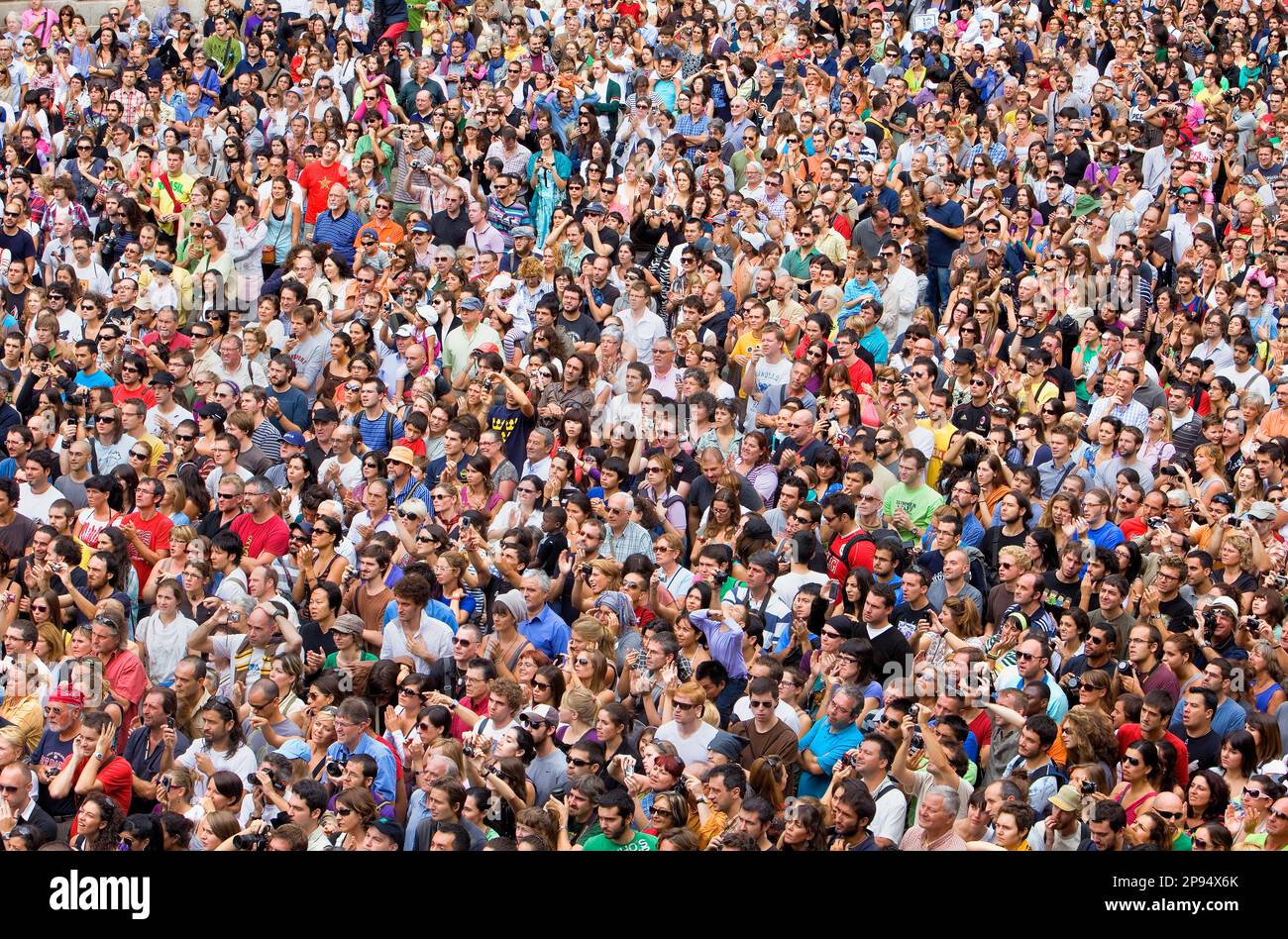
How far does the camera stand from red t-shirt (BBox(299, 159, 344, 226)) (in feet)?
56.8

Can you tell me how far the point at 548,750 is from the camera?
9.75 m

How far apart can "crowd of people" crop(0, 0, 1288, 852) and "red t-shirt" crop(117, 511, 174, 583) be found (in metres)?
0.03

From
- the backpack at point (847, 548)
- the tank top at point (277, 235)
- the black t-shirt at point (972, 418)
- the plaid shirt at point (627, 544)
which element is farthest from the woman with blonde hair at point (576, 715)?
the tank top at point (277, 235)

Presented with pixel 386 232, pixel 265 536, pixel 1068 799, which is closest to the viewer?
pixel 1068 799

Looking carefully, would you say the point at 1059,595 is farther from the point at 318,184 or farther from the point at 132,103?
the point at 132,103

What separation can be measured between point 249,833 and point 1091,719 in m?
3.97

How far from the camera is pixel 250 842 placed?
9.04 metres

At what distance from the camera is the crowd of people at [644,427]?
960 cm

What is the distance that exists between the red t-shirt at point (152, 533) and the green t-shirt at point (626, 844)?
4.45 m

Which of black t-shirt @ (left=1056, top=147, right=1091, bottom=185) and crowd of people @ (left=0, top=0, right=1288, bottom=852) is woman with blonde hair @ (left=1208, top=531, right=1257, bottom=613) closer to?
crowd of people @ (left=0, top=0, right=1288, bottom=852)

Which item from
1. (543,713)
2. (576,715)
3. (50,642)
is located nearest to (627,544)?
(576,715)

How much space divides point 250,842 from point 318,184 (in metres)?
9.36

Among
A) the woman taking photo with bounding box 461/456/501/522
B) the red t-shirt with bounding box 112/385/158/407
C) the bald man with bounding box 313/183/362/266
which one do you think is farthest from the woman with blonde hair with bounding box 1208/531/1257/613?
the bald man with bounding box 313/183/362/266

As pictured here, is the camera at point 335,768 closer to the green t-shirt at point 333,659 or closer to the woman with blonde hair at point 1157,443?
the green t-shirt at point 333,659
